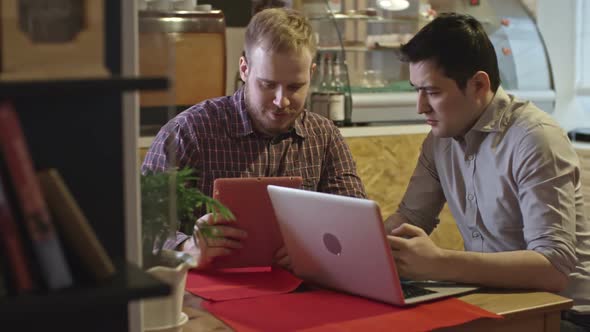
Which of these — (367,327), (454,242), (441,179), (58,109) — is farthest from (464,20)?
(454,242)

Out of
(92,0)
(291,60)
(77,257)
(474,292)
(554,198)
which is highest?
(92,0)

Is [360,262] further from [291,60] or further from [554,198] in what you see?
[291,60]

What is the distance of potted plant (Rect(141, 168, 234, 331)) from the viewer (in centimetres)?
144

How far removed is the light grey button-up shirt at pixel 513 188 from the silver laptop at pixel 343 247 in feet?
0.99

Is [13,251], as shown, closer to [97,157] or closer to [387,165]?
[97,157]

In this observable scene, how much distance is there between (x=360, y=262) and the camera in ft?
5.87

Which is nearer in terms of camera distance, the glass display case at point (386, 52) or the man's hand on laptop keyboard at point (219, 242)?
the man's hand on laptop keyboard at point (219, 242)

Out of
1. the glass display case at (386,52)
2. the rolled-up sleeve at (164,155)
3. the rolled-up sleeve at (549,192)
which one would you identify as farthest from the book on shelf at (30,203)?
the glass display case at (386,52)

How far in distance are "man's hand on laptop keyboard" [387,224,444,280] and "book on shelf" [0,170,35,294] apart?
Answer: 1046 millimetres

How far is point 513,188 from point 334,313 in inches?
28.1

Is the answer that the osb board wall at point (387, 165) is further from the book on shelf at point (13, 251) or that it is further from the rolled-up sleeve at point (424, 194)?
the book on shelf at point (13, 251)

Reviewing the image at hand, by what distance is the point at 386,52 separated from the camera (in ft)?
13.7

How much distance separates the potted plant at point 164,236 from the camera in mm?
1438

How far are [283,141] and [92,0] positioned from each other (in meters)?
1.50
